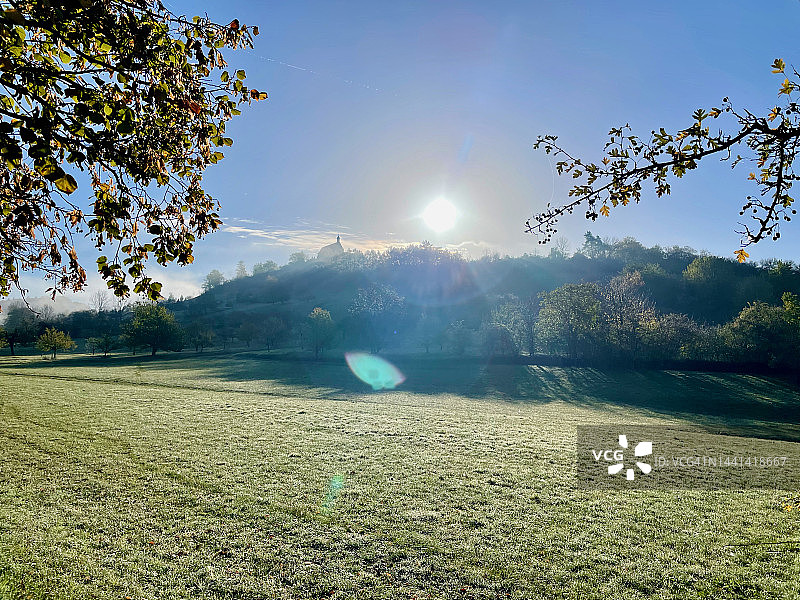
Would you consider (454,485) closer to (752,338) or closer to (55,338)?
(752,338)

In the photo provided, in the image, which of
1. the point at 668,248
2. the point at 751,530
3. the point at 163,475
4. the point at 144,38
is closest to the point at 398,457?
the point at 163,475

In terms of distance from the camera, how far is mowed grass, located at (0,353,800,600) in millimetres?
6008

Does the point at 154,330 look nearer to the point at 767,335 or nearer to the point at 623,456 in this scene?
the point at 623,456

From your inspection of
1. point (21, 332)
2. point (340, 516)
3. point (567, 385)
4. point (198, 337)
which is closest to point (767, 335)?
point (567, 385)

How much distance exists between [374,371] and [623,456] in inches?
1285

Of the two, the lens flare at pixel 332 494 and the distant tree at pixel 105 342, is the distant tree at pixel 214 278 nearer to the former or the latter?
the distant tree at pixel 105 342

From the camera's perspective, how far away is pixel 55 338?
5341 cm

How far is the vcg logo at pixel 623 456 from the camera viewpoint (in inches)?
461

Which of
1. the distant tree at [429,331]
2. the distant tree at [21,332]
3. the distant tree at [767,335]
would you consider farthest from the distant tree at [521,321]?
the distant tree at [21,332]

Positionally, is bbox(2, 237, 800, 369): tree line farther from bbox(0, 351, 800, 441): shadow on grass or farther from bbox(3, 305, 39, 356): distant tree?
bbox(0, 351, 800, 441): shadow on grass

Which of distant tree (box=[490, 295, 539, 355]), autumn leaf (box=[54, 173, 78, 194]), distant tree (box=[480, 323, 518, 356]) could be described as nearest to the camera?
autumn leaf (box=[54, 173, 78, 194])

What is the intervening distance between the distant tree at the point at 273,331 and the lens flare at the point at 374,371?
59.4 feet

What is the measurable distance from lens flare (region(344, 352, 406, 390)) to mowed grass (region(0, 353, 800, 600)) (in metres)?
17.2

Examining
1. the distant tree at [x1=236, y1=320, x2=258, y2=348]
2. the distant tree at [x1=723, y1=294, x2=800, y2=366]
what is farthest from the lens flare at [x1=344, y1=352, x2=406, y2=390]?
the distant tree at [x1=723, y1=294, x2=800, y2=366]
